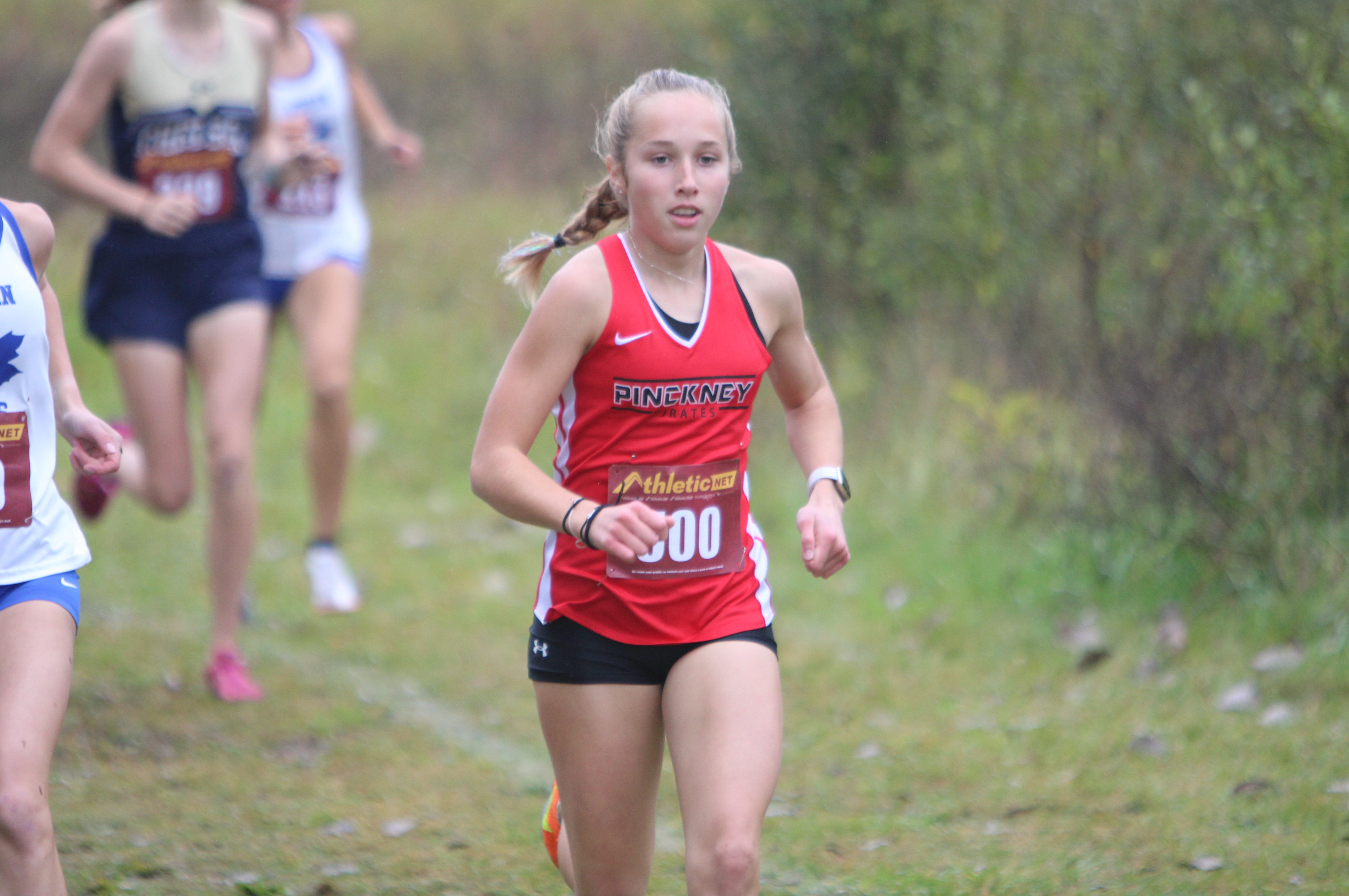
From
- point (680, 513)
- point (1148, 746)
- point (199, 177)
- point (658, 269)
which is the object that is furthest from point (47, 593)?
point (1148, 746)

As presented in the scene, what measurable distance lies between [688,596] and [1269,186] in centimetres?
354

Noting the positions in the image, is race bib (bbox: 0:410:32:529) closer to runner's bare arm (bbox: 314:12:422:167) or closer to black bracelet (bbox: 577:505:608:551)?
black bracelet (bbox: 577:505:608:551)

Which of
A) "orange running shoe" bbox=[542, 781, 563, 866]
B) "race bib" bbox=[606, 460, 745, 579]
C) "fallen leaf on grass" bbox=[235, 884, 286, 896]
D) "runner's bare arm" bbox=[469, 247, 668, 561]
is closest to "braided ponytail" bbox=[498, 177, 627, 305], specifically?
"runner's bare arm" bbox=[469, 247, 668, 561]

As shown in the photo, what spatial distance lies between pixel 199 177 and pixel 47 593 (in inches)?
106

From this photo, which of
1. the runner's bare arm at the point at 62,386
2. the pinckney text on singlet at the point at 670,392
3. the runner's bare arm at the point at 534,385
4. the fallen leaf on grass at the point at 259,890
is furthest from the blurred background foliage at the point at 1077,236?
the runner's bare arm at the point at 62,386

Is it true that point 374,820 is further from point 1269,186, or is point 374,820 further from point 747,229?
point 747,229

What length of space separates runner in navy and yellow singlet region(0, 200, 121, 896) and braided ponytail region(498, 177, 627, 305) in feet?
2.86

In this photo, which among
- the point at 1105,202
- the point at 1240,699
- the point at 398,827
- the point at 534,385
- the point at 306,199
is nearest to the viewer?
the point at 534,385

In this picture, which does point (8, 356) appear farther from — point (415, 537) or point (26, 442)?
point (415, 537)

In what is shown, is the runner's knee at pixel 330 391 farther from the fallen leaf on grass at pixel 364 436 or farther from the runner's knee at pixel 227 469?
the fallen leaf on grass at pixel 364 436

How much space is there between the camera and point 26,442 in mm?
2879

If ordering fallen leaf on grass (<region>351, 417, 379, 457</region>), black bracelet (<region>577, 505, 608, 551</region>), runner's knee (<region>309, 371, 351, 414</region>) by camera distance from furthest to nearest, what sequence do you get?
1. fallen leaf on grass (<region>351, 417, 379, 457</region>)
2. runner's knee (<region>309, 371, 351, 414</region>)
3. black bracelet (<region>577, 505, 608, 551</region>)

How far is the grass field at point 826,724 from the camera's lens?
3797 mm

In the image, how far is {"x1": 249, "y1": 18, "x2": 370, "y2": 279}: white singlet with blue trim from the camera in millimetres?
5965
